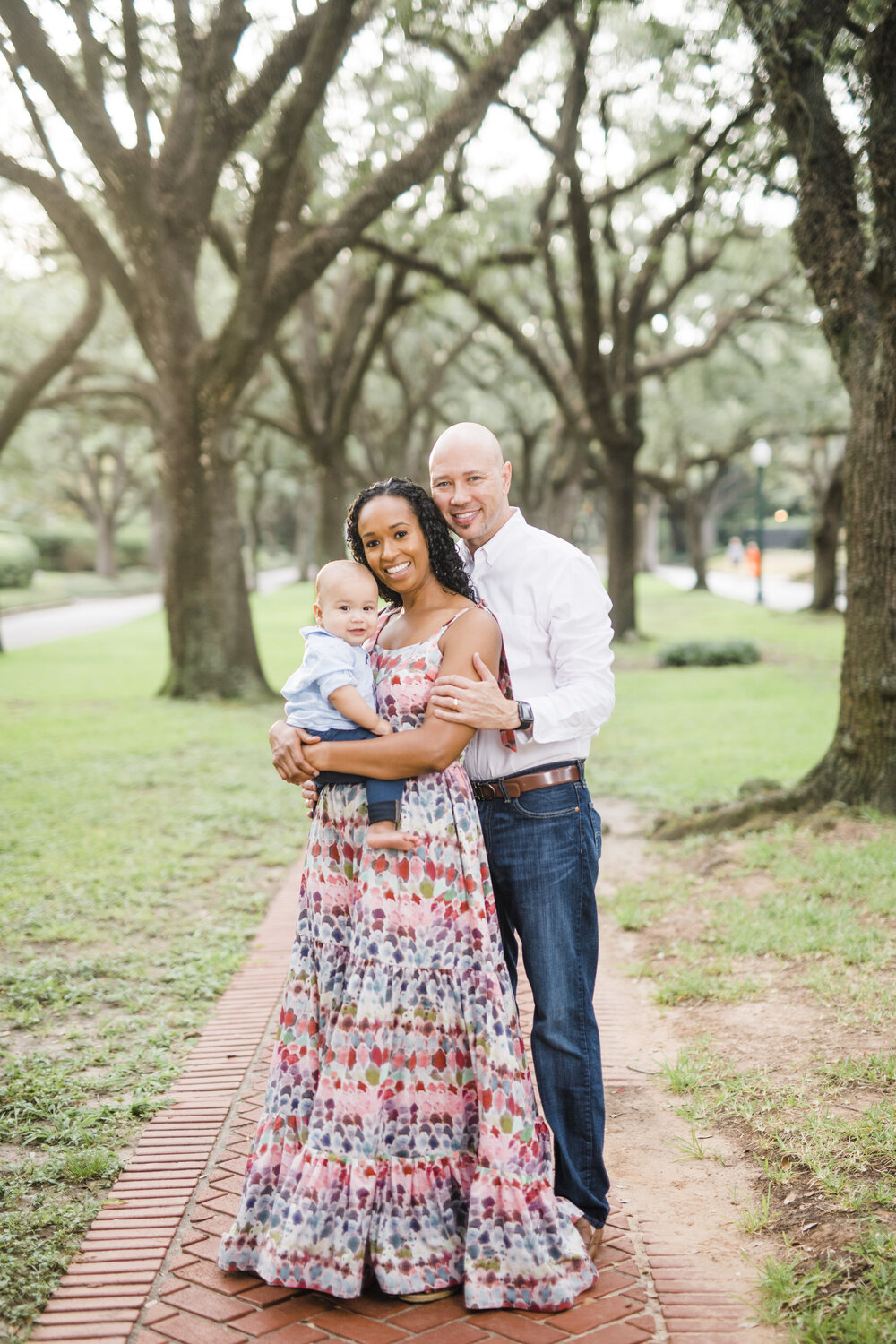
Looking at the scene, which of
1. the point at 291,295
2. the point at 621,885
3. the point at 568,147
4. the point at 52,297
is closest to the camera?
the point at 621,885

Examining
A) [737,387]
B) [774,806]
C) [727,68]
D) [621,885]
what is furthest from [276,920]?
[737,387]

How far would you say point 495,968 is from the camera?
9.24 ft

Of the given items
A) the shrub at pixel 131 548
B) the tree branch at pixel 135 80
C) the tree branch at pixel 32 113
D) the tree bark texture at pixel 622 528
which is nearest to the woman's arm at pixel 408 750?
the tree branch at pixel 135 80

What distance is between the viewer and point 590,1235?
2.99m

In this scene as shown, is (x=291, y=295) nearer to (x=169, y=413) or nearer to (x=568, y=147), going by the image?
(x=169, y=413)

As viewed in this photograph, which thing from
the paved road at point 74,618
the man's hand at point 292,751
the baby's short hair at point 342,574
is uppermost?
the baby's short hair at point 342,574

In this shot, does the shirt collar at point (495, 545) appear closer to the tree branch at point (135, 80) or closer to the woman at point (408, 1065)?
the woman at point (408, 1065)

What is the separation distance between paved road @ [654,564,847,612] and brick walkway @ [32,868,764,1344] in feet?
69.9

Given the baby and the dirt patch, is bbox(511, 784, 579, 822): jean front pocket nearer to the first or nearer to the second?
the baby

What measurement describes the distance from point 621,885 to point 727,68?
21.5ft

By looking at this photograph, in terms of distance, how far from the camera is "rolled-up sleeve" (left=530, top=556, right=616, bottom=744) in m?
2.90

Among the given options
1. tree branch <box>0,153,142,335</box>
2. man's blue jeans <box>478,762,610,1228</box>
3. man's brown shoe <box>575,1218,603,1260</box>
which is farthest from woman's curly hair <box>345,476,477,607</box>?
tree branch <box>0,153,142,335</box>

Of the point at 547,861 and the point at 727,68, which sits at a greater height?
the point at 727,68

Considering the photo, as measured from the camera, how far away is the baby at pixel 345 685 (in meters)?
2.76
